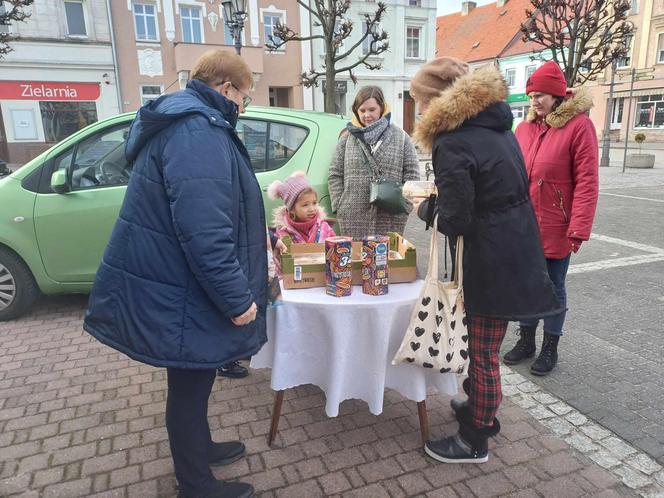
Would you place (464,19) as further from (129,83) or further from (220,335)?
(220,335)

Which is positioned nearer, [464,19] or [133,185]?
[133,185]

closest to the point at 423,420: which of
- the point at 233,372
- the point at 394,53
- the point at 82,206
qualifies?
the point at 233,372

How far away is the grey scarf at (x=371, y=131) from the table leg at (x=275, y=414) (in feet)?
6.50

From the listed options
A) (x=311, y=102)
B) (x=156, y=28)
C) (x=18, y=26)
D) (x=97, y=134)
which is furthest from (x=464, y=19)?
(x=97, y=134)

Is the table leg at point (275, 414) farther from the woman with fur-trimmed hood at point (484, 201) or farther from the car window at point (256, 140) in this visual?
the car window at point (256, 140)

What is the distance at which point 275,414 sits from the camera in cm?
278

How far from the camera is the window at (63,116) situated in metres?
20.5

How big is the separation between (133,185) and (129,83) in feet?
72.9

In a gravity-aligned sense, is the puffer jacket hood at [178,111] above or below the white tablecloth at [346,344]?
above

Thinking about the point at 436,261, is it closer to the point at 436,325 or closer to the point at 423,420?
the point at 436,325

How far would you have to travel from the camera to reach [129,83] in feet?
70.9

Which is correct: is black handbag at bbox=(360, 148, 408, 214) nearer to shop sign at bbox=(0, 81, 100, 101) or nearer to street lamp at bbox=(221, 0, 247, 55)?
street lamp at bbox=(221, 0, 247, 55)

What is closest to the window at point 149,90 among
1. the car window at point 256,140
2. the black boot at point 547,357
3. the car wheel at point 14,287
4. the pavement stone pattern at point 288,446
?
the car wheel at point 14,287

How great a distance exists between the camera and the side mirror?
4195 mm
